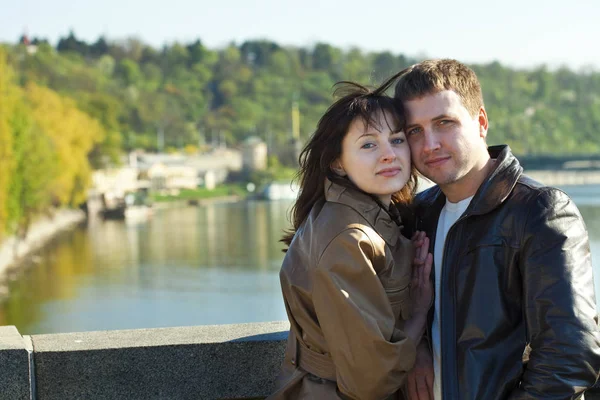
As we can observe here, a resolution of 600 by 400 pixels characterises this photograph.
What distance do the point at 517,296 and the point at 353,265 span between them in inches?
13.0

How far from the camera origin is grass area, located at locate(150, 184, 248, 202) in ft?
216

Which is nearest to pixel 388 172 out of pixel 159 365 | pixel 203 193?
pixel 159 365

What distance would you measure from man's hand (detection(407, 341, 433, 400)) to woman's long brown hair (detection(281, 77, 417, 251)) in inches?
12.8

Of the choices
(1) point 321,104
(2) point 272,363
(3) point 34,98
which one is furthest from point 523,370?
(1) point 321,104

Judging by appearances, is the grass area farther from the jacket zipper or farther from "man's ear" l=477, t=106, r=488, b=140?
the jacket zipper

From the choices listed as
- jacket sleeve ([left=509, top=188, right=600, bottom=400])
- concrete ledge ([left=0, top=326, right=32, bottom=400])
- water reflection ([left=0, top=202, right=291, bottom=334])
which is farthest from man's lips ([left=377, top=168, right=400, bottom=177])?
water reflection ([left=0, top=202, right=291, bottom=334])

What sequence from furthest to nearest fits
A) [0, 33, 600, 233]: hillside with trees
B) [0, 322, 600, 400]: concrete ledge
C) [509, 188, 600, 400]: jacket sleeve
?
[0, 33, 600, 233]: hillside with trees → [0, 322, 600, 400]: concrete ledge → [509, 188, 600, 400]: jacket sleeve

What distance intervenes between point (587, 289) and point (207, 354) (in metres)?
1.01

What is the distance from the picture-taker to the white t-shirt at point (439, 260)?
6.47 ft

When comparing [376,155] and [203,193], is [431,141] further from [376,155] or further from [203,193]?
[203,193]

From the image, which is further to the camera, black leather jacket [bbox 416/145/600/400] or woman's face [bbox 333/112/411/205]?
woman's face [bbox 333/112/411/205]

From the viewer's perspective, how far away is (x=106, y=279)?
22.7 metres

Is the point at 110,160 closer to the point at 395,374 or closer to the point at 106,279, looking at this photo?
the point at 106,279

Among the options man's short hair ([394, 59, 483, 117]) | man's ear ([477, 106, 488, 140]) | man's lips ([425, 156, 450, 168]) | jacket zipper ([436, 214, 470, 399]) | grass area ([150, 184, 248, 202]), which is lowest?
grass area ([150, 184, 248, 202])
